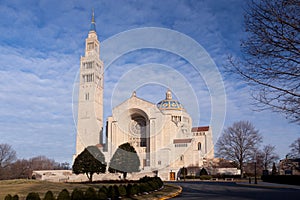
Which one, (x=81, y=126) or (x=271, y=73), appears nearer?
(x=271, y=73)

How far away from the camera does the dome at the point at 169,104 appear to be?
84713 mm

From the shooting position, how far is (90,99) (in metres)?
78.1

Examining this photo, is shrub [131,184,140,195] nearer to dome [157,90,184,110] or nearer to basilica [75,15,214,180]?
basilica [75,15,214,180]

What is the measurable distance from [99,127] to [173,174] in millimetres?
24494

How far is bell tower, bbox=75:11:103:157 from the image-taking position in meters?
76.4

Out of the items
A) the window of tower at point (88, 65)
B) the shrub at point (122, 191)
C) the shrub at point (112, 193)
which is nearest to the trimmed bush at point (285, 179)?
the shrub at point (122, 191)

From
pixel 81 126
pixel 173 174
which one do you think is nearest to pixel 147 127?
pixel 173 174

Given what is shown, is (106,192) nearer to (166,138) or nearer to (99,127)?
(166,138)

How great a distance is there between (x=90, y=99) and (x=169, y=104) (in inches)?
830

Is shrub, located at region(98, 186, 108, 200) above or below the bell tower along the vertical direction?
below

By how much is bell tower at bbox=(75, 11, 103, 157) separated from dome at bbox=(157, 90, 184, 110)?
16199 millimetres

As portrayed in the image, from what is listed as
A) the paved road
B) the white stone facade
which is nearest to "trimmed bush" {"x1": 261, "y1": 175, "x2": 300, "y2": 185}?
the paved road

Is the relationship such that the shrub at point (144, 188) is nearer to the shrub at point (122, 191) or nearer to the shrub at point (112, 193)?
the shrub at point (122, 191)

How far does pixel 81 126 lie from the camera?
7769 cm
